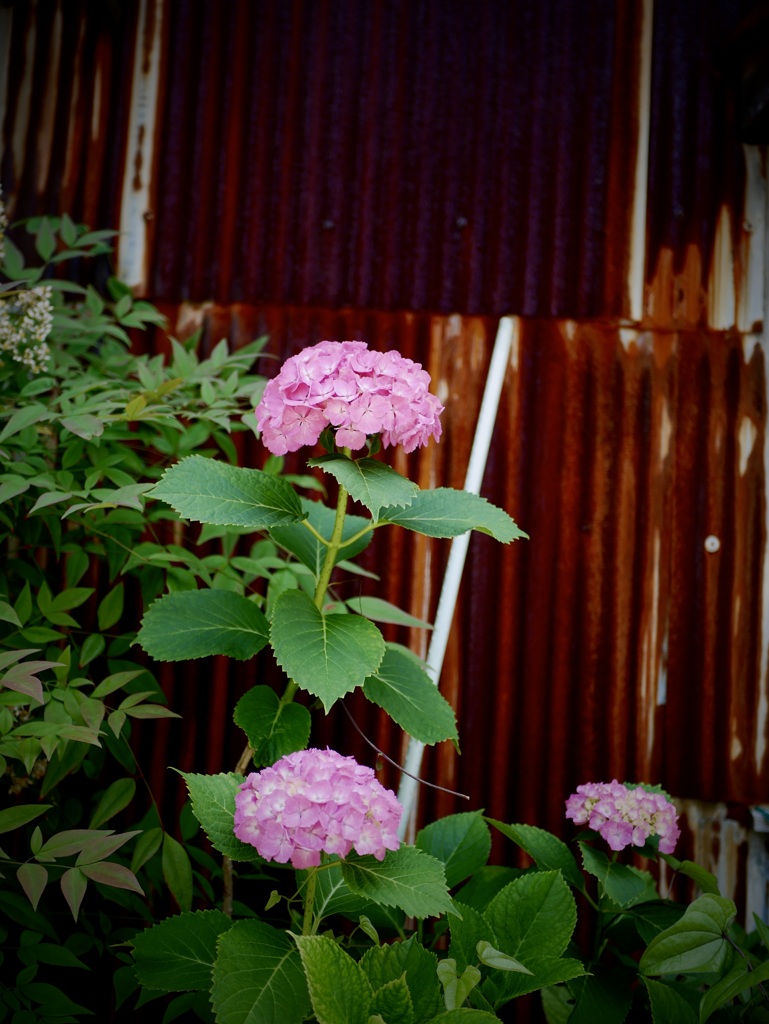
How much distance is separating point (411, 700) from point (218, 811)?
389mm

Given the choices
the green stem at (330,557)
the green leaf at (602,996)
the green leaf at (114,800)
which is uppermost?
the green stem at (330,557)

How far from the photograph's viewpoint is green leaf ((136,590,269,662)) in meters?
1.34

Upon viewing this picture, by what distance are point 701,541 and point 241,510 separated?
4.56ft

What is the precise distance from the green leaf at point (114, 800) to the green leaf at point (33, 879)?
0.22 metres

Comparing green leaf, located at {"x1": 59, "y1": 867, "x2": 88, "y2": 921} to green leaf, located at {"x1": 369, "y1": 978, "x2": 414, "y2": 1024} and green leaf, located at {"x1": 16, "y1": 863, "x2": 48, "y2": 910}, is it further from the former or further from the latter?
green leaf, located at {"x1": 369, "y1": 978, "x2": 414, "y2": 1024}

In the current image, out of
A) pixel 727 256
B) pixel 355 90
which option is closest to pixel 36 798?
pixel 355 90

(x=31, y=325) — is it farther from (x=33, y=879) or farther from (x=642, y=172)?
(x=642, y=172)

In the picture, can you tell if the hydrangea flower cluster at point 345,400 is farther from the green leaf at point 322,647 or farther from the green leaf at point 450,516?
the green leaf at point 322,647

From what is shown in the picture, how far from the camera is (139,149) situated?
2248 millimetres

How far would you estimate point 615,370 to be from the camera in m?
2.13

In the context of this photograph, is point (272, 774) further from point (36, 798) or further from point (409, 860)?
point (36, 798)

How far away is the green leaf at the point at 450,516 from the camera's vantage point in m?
1.32

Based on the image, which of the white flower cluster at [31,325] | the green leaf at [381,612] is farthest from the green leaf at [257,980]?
the white flower cluster at [31,325]

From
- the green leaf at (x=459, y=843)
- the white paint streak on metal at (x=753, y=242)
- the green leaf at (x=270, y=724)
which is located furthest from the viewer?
the white paint streak on metal at (x=753, y=242)
